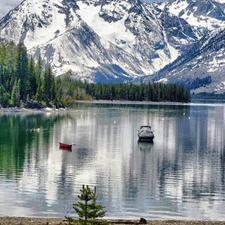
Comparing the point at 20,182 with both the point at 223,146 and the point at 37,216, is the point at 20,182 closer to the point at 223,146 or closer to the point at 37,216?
the point at 37,216

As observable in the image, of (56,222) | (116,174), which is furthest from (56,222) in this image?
(116,174)

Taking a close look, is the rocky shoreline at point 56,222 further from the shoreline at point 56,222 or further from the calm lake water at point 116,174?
the calm lake water at point 116,174

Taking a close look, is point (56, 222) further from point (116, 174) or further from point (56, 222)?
point (116, 174)

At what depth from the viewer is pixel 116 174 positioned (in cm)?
8575

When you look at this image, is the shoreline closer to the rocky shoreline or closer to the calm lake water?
the rocky shoreline

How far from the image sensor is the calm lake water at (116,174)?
6166cm

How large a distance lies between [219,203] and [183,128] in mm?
124070

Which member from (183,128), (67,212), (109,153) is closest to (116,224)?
(67,212)

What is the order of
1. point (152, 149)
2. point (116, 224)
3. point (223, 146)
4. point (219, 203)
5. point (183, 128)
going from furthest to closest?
point (183, 128) → point (223, 146) → point (152, 149) → point (219, 203) → point (116, 224)

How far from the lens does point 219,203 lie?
216 ft

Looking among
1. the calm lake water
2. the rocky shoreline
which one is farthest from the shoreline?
the calm lake water

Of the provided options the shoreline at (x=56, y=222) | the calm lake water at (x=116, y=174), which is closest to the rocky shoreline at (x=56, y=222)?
the shoreline at (x=56, y=222)

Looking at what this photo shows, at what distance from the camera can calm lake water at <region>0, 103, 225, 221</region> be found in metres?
61.7

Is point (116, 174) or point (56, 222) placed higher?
point (116, 174)
